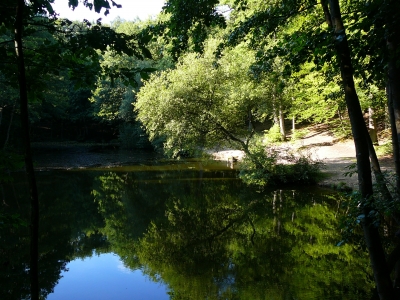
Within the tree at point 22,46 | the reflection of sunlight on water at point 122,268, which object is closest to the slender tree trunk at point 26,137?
the tree at point 22,46

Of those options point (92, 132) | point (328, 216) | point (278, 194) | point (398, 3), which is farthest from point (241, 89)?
point (92, 132)

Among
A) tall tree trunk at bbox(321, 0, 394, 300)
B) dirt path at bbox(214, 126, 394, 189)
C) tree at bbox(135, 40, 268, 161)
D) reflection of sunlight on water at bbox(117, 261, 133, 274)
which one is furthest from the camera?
tree at bbox(135, 40, 268, 161)

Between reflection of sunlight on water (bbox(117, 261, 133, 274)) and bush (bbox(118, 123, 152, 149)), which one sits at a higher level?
bush (bbox(118, 123, 152, 149))

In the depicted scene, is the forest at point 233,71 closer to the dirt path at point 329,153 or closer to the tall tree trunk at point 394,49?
the tall tree trunk at point 394,49

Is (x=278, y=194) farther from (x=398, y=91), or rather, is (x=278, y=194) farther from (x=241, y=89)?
(x=398, y=91)

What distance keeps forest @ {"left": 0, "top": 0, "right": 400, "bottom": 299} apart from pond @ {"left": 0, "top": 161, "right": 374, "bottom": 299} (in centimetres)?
112

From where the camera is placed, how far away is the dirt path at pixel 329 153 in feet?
43.4

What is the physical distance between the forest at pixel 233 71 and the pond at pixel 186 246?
1.12 meters

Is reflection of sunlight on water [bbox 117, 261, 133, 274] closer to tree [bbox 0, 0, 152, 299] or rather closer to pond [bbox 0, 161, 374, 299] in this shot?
pond [bbox 0, 161, 374, 299]

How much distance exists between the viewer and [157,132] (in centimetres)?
1622

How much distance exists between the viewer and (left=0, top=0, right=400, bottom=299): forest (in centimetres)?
248

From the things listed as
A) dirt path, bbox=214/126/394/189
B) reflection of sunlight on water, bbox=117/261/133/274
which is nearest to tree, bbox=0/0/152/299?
reflection of sunlight on water, bbox=117/261/133/274

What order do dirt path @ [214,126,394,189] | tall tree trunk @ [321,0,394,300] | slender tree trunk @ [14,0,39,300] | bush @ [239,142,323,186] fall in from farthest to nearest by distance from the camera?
bush @ [239,142,323,186]
dirt path @ [214,126,394,189]
tall tree trunk @ [321,0,394,300]
slender tree trunk @ [14,0,39,300]

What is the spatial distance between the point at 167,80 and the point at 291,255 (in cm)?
1124
